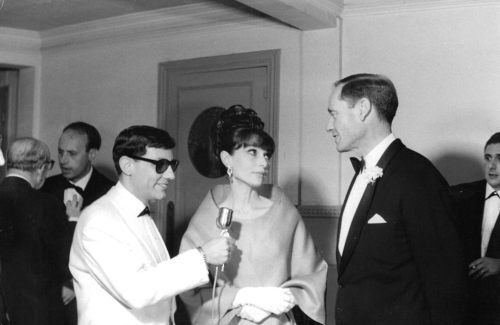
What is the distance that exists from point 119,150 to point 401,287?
1.42 m

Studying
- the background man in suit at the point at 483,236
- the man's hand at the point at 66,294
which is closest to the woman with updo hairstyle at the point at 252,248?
the man's hand at the point at 66,294

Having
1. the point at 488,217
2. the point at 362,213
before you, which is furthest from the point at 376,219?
the point at 488,217

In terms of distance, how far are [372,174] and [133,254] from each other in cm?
110

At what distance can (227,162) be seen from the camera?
4.03 m

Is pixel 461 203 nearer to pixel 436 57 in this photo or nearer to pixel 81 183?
pixel 436 57

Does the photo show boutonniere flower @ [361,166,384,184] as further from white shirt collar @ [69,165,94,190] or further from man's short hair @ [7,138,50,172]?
white shirt collar @ [69,165,94,190]

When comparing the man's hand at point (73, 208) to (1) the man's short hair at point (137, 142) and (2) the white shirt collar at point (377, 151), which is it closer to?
(1) the man's short hair at point (137, 142)

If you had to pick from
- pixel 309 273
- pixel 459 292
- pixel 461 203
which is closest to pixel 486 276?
pixel 461 203

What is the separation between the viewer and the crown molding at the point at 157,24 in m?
6.96

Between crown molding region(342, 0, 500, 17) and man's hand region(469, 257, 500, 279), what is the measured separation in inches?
86.9

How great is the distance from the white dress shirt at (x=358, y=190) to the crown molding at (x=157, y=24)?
12.1 feet

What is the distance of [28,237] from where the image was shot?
14.6 feet

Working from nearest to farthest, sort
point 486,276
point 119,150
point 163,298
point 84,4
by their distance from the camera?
point 163,298 < point 119,150 < point 486,276 < point 84,4

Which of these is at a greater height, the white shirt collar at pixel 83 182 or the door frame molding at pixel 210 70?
the door frame molding at pixel 210 70
